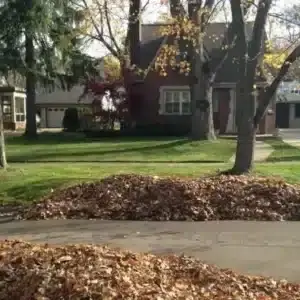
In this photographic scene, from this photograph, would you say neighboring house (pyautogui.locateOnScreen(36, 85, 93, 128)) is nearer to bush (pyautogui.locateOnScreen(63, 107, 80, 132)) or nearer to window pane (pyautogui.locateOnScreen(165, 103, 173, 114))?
bush (pyautogui.locateOnScreen(63, 107, 80, 132))

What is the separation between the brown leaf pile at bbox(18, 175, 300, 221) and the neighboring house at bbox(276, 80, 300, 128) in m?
53.0

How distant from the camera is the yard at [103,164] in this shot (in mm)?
14300

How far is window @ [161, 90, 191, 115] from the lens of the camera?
41531mm

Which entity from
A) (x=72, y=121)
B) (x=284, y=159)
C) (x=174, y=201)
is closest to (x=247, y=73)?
(x=174, y=201)

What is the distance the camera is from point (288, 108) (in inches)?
2564

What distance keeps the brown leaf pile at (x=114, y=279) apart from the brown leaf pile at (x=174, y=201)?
442 centimetres

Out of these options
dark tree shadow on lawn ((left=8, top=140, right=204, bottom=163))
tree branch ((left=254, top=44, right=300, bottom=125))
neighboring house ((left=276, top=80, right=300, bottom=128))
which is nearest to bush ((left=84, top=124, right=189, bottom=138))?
dark tree shadow on lawn ((left=8, top=140, right=204, bottom=163))

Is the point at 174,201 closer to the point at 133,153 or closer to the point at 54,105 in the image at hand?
the point at 133,153

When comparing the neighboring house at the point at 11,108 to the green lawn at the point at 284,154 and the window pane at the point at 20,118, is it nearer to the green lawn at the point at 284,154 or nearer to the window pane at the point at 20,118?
the window pane at the point at 20,118

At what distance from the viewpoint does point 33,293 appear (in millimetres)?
5543

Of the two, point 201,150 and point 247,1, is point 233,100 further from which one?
point 247,1

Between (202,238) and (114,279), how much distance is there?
396 cm

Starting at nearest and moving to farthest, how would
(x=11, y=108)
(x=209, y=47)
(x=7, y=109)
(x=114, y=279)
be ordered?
1. (x=114, y=279)
2. (x=209, y=47)
3. (x=11, y=108)
4. (x=7, y=109)

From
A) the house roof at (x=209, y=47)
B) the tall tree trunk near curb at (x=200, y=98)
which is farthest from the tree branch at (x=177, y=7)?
the house roof at (x=209, y=47)
